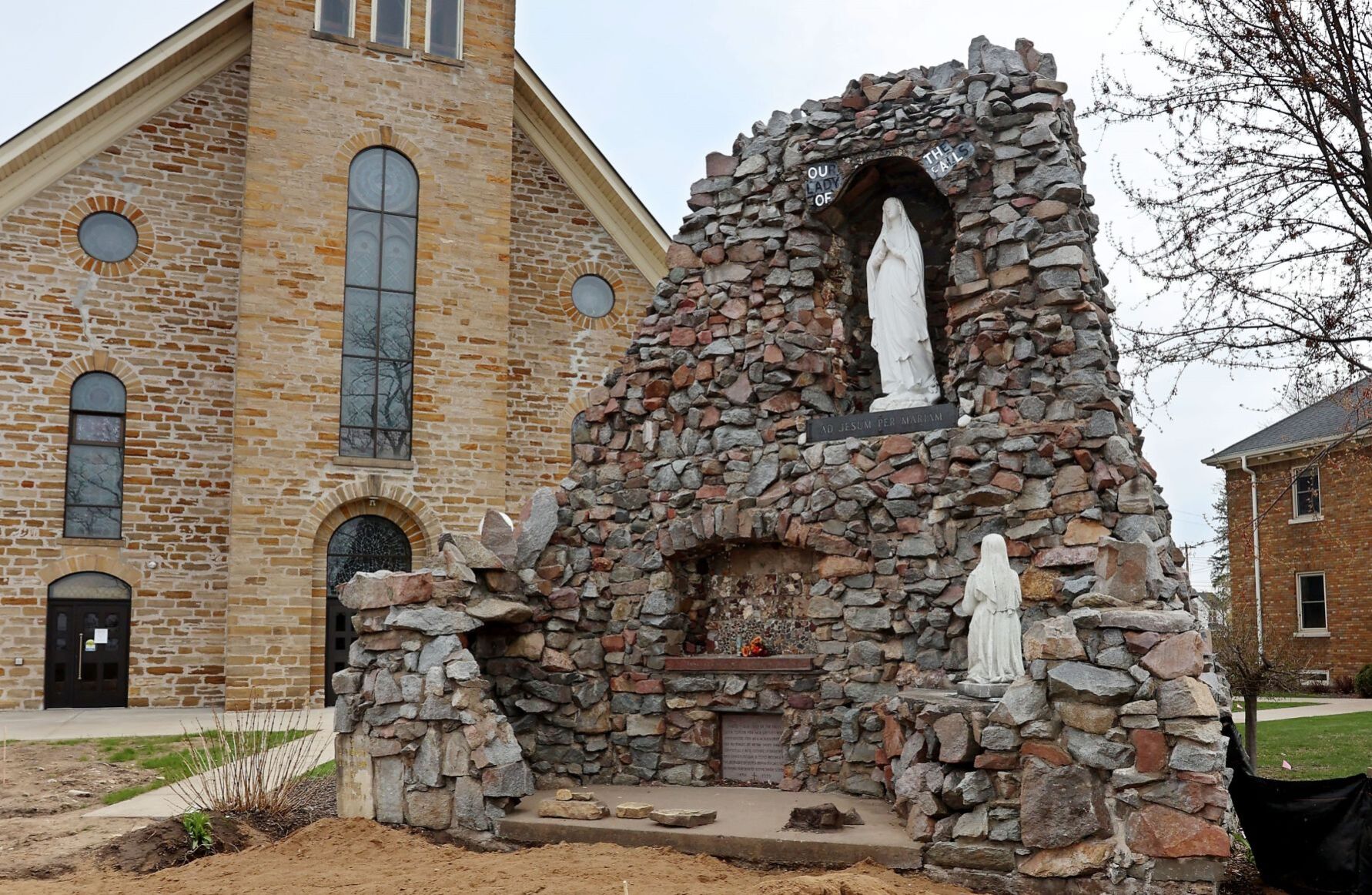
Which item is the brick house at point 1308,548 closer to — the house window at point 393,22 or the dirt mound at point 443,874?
the house window at point 393,22

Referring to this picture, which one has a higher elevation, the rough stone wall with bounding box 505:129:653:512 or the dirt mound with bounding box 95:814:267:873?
the rough stone wall with bounding box 505:129:653:512

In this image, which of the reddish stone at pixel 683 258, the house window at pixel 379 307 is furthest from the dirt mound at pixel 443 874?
the house window at pixel 379 307

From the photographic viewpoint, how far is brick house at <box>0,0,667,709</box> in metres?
18.4

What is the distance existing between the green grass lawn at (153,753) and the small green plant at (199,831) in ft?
6.44

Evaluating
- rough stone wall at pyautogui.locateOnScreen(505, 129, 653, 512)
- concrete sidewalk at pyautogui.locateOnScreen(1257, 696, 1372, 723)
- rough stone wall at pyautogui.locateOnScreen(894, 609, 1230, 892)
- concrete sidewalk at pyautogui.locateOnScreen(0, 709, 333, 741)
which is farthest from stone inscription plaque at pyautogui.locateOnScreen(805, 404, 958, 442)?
concrete sidewalk at pyautogui.locateOnScreen(1257, 696, 1372, 723)

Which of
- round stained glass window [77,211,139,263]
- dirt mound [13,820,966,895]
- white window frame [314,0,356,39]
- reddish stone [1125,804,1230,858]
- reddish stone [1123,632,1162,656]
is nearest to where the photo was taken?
reddish stone [1125,804,1230,858]

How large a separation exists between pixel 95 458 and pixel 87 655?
3000 millimetres

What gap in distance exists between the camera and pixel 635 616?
35.6ft

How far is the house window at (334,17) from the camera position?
1964 cm

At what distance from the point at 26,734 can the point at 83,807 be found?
15.1ft

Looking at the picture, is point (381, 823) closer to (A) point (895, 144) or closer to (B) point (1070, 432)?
(B) point (1070, 432)

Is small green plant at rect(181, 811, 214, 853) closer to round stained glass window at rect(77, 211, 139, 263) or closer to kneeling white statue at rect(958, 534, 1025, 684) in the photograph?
kneeling white statue at rect(958, 534, 1025, 684)

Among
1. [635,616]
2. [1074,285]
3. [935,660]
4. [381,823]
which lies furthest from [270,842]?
[1074,285]

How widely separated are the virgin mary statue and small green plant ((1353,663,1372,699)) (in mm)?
18410
